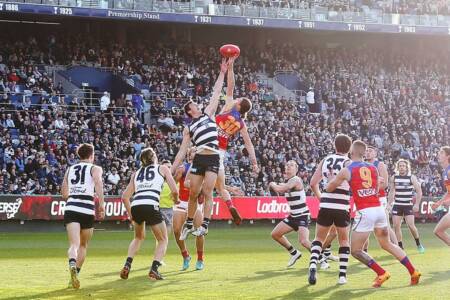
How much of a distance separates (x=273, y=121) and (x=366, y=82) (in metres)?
10.2

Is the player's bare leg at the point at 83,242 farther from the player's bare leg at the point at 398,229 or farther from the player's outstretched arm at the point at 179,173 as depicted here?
the player's bare leg at the point at 398,229

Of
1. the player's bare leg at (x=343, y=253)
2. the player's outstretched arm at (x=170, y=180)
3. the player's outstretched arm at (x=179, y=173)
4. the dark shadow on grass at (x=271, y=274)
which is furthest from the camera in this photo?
the player's outstretched arm at (x=179, y=173)

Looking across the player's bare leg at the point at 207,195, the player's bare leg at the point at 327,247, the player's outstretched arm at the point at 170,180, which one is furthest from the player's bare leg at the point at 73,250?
the player's bare leg at the point at 327,247

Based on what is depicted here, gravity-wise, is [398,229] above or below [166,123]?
below

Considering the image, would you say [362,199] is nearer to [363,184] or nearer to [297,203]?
[363,184]

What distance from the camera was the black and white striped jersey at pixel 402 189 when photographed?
2427cm

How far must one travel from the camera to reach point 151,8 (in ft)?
150

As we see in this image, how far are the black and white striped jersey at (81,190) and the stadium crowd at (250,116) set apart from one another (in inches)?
777

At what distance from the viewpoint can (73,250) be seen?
48.7ft

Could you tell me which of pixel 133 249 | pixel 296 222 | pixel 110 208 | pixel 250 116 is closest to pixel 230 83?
pixel 296 222

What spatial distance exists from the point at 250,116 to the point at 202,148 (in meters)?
27.9

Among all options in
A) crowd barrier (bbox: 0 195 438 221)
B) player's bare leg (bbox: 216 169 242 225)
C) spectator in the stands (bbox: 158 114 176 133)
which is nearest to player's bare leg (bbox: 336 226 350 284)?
player's bare leg (bbox: 216 169 242 225)

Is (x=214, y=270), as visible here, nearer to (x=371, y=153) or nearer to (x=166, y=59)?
(x=371, y=153)

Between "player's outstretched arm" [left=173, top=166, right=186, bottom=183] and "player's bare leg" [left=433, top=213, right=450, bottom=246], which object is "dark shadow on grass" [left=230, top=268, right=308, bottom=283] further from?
"player's bare leg" [left=433, top=213, right=450, bottom=246]
